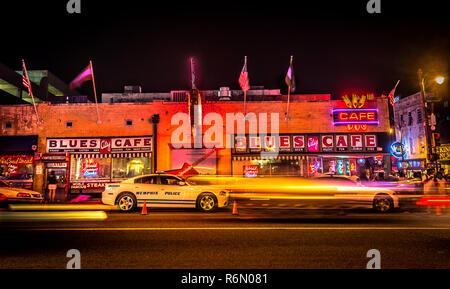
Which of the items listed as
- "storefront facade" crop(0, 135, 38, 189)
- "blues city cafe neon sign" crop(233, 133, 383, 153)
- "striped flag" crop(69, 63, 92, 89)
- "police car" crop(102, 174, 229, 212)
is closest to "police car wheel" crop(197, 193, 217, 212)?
"police car" crop(102, 174, 229, 212)

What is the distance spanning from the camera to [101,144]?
21297mm

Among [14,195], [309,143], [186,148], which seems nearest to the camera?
[14,195]

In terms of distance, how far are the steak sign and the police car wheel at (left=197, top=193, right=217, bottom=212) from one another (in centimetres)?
984

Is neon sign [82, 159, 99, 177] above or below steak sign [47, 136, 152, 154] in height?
below

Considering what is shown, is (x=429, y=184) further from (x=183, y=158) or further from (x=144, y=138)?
(x=144, y=138)

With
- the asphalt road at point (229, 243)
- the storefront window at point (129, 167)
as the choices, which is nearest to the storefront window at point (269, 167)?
the storefront window at point (129, 167)

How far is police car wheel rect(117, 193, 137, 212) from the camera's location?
12258 millimetres

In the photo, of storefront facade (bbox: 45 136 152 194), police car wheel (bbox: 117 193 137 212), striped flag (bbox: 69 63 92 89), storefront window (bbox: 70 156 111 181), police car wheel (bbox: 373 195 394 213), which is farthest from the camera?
storefront window (bbox: 70 156 111 181)

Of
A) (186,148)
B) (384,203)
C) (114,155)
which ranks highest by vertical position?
(186,148)

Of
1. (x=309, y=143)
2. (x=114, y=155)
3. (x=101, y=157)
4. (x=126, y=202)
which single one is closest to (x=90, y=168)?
(x=101, y=157)

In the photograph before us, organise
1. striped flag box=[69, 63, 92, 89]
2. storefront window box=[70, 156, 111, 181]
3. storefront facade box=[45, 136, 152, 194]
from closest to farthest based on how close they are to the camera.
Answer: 1. striped flag box=[69, 63, 92, 89]
2. storefront facade box=[45, 136, 152, 194]
3. storefront window box=[70, 156, 111, 181]

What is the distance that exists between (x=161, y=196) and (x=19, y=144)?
1503cm

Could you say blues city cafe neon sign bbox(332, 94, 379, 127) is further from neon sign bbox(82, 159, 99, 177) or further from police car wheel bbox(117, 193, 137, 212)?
neon sign bbox(82, 159, 99, 177)

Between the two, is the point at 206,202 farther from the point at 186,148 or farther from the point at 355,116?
the point at 355,116
